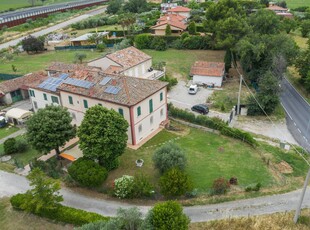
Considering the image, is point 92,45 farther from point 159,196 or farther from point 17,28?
point 159,196

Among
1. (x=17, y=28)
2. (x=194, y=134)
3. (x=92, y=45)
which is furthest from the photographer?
(x=17, y=28)

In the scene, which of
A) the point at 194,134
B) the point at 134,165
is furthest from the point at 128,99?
the point at 194,134

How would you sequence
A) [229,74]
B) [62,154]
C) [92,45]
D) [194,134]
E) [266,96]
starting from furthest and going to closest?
1. [92,45]
2. [229,74]
3. [266,96]
4. [194,134]
5. [62,154]

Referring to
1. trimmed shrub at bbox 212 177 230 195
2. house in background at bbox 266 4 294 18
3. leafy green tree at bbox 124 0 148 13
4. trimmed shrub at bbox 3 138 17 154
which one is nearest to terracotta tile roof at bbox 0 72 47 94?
trimmed shrub at bbox 3 138 17 154

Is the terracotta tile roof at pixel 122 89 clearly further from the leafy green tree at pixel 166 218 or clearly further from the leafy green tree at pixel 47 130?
the leafy green tree at pixel 166 218

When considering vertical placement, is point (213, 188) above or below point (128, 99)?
below

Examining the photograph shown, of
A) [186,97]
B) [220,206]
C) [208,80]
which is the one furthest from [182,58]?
[220,206]

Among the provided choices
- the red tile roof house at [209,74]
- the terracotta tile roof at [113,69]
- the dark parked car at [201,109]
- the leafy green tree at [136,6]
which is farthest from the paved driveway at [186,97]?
the leafy green tree at [136,6]
